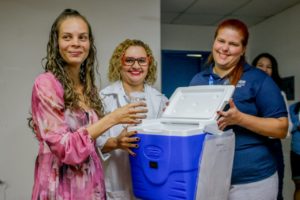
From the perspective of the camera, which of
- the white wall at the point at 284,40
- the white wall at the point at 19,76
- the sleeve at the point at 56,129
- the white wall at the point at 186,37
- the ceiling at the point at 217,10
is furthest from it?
the white wall at the point at 186,37

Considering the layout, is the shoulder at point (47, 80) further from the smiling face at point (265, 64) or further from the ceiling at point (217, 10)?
the ceiling at point (217, 10)

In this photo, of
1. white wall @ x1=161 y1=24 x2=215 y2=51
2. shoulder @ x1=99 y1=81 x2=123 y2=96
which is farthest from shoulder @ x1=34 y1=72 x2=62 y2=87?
white wall @ x1=161 y1=24 x2=215 y2=51

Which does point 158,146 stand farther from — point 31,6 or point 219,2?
point 219,2

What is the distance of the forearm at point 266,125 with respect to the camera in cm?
132

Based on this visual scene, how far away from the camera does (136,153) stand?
1354 mm

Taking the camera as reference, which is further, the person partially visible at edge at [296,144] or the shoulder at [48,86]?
the person partially visible at edge at [296,144]

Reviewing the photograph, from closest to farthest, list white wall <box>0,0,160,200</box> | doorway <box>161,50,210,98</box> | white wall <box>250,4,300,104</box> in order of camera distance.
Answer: white wall <box>0,0,160,200</box> < white wall <box>250,4,300,104</box> < doorway <box>161,50,210,98</box>

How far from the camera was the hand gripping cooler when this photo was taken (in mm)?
1178

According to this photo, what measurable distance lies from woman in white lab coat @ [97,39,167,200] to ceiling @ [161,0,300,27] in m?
2.19

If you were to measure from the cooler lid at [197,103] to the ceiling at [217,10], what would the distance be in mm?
2765

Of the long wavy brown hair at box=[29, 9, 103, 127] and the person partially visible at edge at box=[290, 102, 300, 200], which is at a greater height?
the long wavy brown hair at box=[29, 9, 103, 127]

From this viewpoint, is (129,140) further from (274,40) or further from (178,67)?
(178,67)

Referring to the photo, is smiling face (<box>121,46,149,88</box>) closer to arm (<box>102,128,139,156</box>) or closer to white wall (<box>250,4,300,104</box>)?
arm (<box>102,128,139,156</box>)

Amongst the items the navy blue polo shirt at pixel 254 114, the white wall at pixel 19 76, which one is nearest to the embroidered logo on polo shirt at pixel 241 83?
the navy blue polo shirt at pixel 254 114
